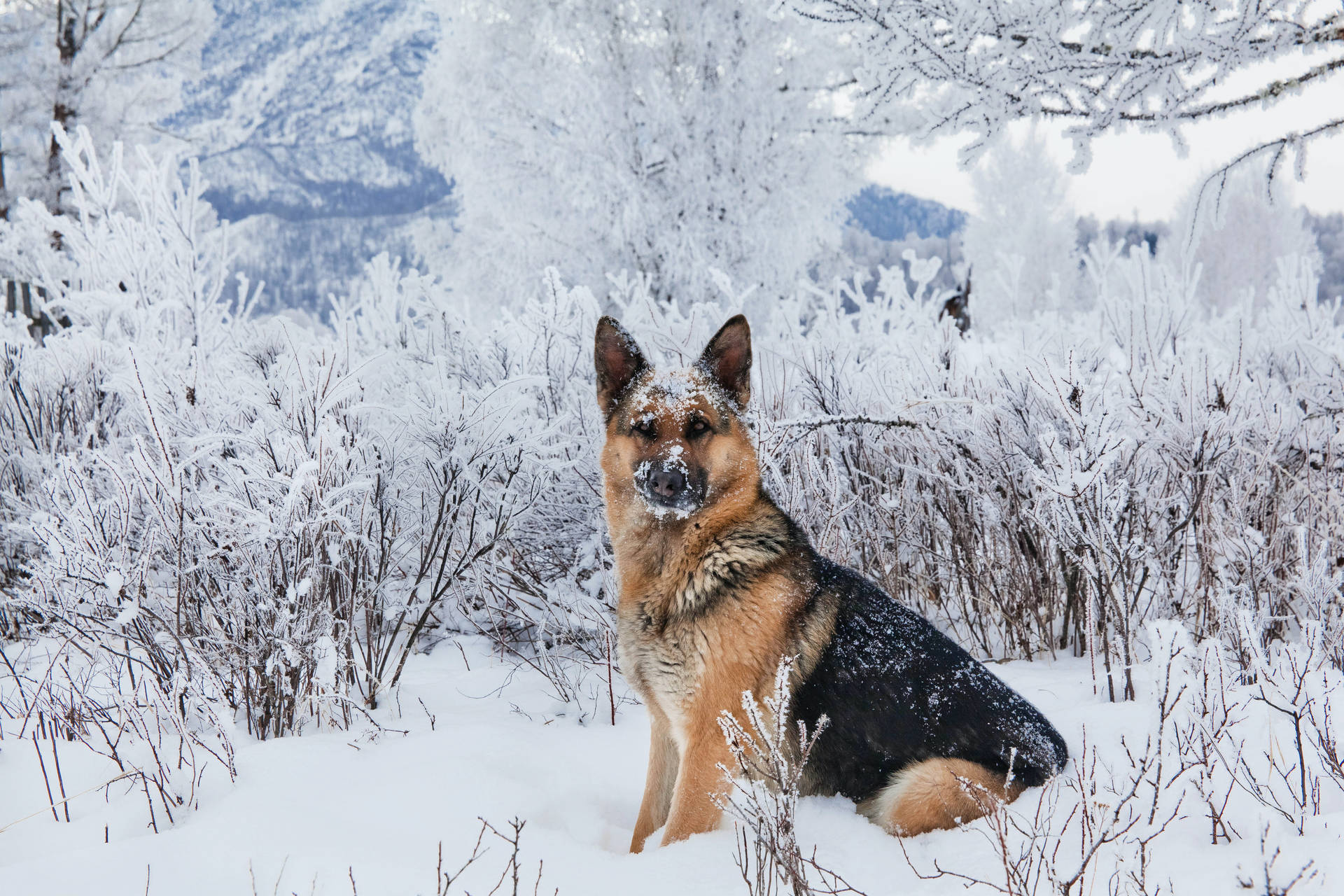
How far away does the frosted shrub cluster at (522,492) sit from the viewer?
2777 mm

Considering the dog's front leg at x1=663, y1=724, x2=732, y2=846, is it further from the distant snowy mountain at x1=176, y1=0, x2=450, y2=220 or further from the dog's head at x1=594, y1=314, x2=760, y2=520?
the distant snowy mountain at x1=176, y1=0, x2=450, y2=220

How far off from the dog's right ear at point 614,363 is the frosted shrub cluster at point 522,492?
312 mm

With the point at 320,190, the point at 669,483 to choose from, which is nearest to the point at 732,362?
the point at 669,483

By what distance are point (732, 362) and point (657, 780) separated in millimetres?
1639

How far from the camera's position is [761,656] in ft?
8.14

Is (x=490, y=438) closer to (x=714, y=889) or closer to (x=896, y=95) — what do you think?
(x=714, y=889)

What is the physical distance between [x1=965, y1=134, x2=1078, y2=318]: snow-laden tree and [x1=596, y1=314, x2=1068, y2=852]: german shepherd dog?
38.7 m

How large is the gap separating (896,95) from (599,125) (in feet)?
30.9

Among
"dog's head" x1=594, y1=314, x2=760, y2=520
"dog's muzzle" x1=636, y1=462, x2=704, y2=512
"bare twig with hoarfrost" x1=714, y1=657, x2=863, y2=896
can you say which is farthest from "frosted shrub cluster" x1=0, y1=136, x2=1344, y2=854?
"bare twig with hoarfrost" x1=714, y1=657, x2=863, y2=896

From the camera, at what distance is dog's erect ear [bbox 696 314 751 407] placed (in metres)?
3.02

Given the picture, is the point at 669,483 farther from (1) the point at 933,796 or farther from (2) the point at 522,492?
(2) the point at 522,492

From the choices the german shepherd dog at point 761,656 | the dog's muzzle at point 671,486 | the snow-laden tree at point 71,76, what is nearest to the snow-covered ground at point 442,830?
the german shepherd dog at point 761,656

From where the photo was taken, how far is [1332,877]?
1676 mm

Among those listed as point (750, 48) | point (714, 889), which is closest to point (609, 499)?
point (714, 889)
